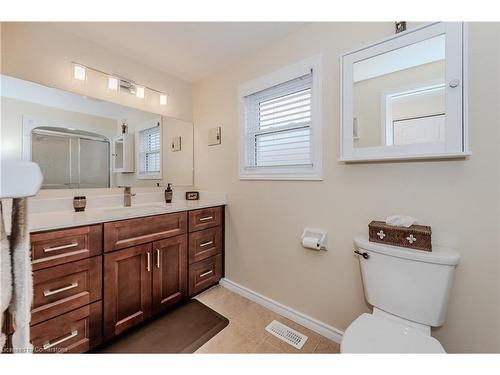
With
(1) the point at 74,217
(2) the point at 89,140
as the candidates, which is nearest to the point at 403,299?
(1) the point at 74,217

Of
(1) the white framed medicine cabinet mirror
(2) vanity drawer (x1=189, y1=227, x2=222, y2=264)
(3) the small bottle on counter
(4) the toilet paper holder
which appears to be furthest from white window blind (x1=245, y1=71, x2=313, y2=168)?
(3) the small bottle on counter

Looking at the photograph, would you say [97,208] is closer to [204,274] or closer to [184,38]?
[204,274]

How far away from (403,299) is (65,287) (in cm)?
180

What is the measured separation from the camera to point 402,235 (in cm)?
108

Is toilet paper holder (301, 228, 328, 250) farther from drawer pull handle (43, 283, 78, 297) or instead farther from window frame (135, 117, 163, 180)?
window frame (135, 117, 163, 180)

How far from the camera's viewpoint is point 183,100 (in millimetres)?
2377

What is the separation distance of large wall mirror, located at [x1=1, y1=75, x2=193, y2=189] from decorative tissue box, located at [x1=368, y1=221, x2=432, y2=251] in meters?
1.90

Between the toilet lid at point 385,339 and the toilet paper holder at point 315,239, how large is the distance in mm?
490

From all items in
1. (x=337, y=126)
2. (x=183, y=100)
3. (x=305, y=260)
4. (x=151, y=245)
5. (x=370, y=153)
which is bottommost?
(x=305, y=260)

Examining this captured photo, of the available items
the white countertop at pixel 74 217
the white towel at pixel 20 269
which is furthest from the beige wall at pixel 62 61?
the white towel at pixel 20 269

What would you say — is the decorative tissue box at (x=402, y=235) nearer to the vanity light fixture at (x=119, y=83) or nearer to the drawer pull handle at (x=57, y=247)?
Answer: the drawer pull handle at (x=57, y=247)

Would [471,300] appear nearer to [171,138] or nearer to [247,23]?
[247,23]
